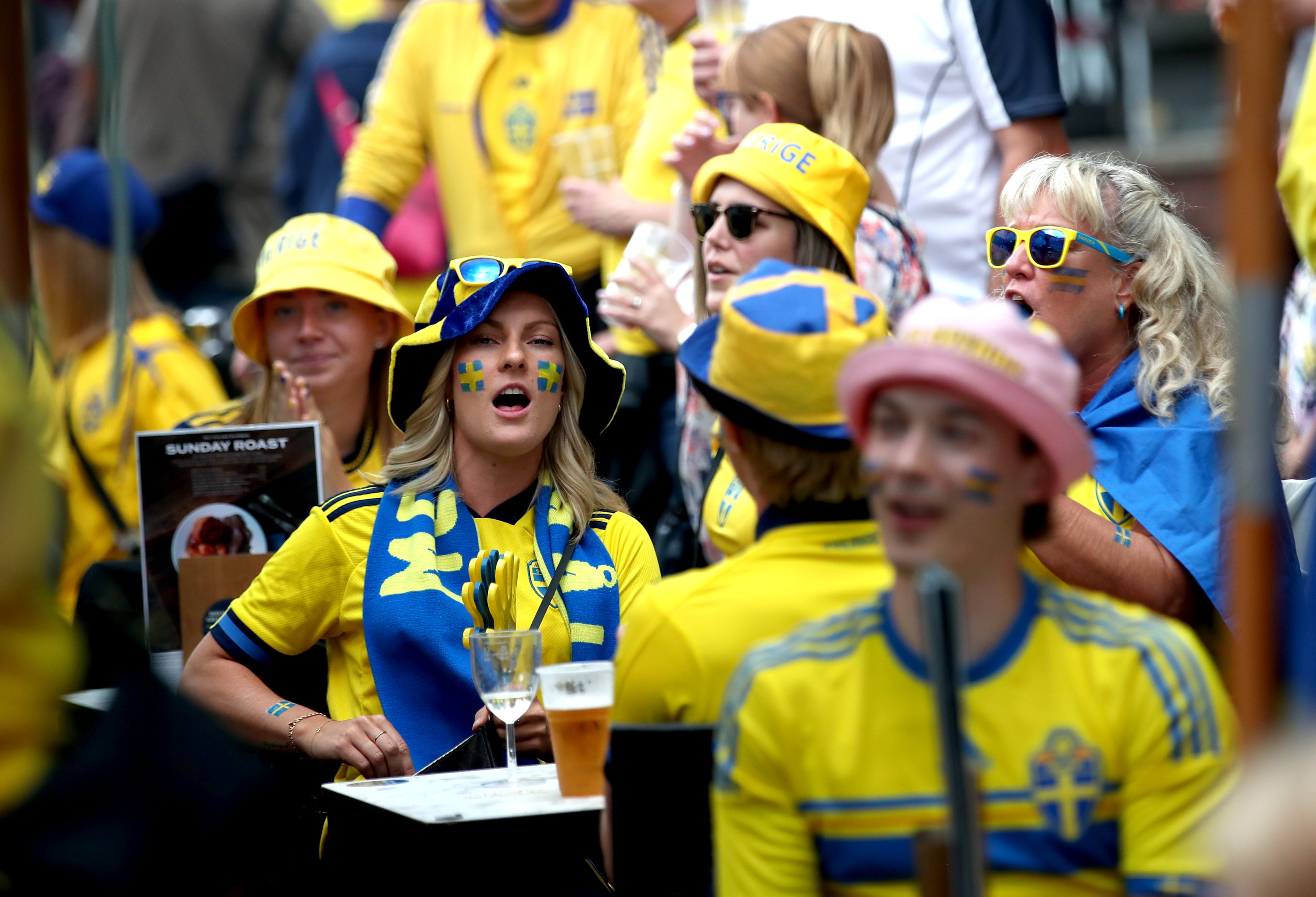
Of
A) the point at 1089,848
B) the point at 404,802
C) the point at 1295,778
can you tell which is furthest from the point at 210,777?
the point at 1295,778

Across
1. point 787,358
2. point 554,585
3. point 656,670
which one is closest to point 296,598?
point 554,585

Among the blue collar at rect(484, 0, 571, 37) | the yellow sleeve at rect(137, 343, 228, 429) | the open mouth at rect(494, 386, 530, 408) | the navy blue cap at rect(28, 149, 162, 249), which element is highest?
the blue collar at rect(484, 0, 571, 37)

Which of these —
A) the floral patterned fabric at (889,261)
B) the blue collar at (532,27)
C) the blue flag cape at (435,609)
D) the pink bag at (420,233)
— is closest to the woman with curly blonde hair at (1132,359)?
the floral patterned fabric at (889,261)

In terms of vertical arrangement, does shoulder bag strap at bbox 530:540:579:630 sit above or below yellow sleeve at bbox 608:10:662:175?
below

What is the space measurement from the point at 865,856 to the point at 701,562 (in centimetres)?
248

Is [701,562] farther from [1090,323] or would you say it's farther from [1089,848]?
[1089,848]

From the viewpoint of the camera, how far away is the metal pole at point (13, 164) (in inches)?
86.2

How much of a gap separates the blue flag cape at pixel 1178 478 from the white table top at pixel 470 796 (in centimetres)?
141

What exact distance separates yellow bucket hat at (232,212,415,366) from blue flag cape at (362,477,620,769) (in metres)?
1.37

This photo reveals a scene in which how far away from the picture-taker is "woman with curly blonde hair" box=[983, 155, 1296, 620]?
11.2 feet

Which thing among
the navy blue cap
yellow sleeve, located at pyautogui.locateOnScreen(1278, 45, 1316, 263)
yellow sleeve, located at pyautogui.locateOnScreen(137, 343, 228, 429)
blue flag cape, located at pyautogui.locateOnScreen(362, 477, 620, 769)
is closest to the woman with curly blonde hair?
yellow sleeve, located at pyautogui.locateOnScreen(1278, 45, 1316, 263)

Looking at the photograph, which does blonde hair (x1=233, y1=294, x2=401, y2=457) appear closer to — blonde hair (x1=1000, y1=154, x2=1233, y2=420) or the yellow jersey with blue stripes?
blonde hair (x1=1000, y1=154, x2=1233, y2=420)

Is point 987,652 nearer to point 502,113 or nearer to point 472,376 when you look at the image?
point 472,376

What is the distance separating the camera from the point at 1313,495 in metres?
3.69
